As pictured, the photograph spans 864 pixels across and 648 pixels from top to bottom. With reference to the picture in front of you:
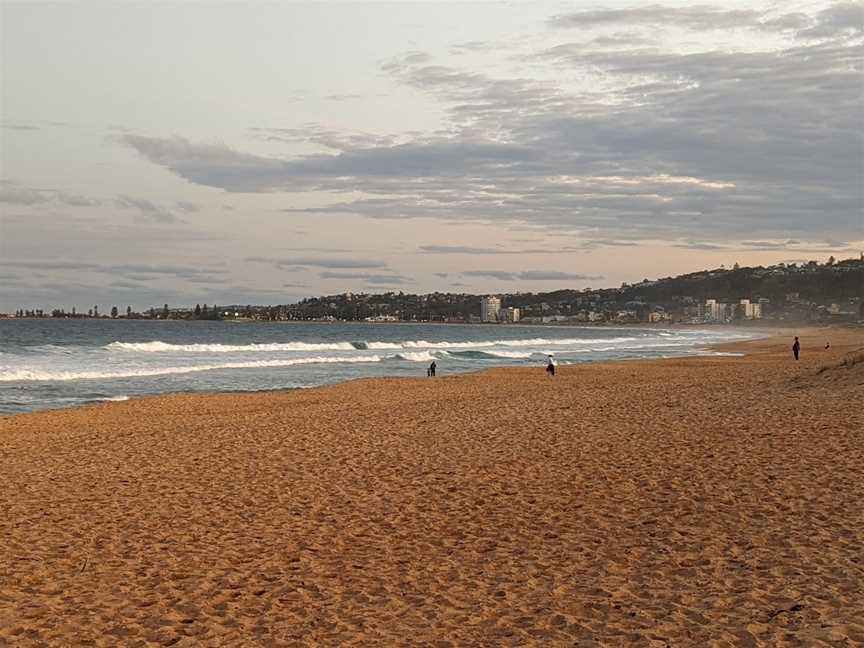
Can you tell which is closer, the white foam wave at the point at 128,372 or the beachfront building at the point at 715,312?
the white foam wave at the point at 128,372

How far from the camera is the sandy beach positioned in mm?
6551

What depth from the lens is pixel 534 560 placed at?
815 cm

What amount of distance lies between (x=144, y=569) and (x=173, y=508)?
258cm

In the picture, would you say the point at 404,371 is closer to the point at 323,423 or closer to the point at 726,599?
the point at 323,423

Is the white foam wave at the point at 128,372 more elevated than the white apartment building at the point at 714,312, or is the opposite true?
the white apartment building at the point at 714,312

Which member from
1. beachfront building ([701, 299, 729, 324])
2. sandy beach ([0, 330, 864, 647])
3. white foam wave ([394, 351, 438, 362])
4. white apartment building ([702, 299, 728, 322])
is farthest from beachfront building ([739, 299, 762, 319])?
sandy beach ([0, 330, 864, 647])

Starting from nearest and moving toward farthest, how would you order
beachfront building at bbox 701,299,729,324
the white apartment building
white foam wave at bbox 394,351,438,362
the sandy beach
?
the sandy beach, white foam wave at bbox 394,351,438,362, beachfront building at bbox 701,299,729,324, the white apartment building

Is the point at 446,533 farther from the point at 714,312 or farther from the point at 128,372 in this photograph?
the point at 714,312

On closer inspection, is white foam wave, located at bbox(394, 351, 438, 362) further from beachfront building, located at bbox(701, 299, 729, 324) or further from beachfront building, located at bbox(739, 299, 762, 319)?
beachfront building, located at bbox(701, 299, 729, 324)

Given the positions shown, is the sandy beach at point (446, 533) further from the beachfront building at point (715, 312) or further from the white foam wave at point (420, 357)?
the beachfront building at point (715, 312)

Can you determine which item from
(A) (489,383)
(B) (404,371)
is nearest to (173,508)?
(A) (489,383)

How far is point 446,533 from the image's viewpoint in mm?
9234

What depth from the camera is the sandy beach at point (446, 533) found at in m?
6.55

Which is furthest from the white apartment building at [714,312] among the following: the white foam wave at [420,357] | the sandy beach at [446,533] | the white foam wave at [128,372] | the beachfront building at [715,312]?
the sandy beach at [446,533]
